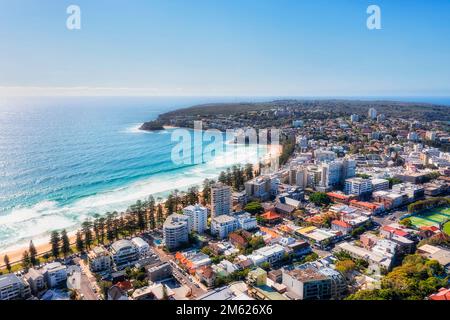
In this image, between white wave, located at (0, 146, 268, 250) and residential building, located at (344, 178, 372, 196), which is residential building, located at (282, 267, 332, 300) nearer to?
white wave, located at (0, 146, 268, 250)

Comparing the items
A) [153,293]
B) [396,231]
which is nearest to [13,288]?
[153,293]

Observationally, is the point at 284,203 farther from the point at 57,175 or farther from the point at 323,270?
the point at 57,175

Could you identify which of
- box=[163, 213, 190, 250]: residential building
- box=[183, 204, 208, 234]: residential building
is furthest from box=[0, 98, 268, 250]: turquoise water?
box=[163, 213, 190, 250]: residential building

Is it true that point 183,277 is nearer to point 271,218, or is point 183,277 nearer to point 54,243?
point 54,243

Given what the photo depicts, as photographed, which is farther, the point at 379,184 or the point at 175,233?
the point at 379,184

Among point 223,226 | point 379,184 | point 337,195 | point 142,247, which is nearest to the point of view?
point 142,247
